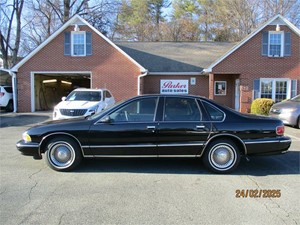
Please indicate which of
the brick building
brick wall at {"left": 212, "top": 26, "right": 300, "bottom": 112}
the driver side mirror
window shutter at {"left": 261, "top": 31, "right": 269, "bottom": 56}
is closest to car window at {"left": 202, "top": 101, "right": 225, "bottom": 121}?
the driver side mirror

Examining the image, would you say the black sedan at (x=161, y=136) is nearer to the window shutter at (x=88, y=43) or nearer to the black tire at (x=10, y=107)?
the window shutter at (x=88, y=43)

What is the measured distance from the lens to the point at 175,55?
21719 mm

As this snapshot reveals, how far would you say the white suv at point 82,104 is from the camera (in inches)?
451

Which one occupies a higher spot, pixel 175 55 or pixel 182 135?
pixel 175 55

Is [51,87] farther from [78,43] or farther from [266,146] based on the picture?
[266,146]

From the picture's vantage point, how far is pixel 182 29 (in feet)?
124

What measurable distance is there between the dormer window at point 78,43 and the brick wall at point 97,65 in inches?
9.8

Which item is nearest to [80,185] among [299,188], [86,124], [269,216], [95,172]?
[95,172]

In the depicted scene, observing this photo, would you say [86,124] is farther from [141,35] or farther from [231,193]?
[141,35]

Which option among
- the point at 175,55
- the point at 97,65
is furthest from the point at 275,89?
the point at 97,65

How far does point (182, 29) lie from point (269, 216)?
36049mm

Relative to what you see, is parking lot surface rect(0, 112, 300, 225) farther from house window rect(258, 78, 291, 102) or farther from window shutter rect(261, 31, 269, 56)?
window shutter rect(261, 31, 269, 56)

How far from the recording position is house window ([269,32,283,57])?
18141 millimetres
